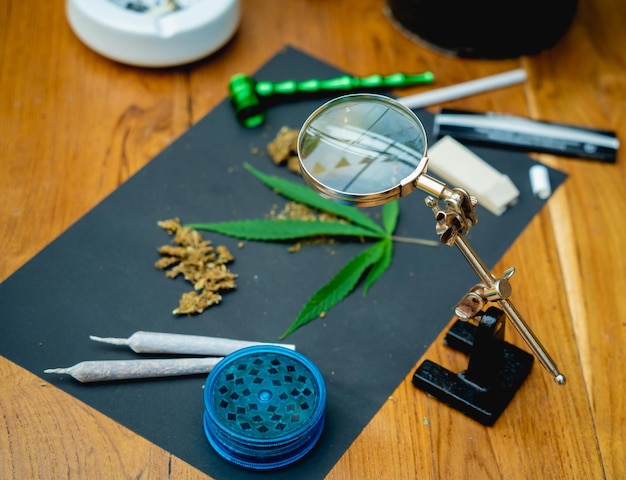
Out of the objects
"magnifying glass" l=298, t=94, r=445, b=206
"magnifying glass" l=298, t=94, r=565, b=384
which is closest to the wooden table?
"magnifying glass" l=298, t=94, r=565, b=384

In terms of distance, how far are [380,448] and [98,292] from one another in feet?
0.99

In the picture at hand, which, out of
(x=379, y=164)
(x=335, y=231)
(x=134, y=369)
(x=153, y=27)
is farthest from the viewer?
(x=153, y=27)

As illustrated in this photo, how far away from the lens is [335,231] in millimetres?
826

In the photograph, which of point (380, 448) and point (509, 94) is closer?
point (380, 448)

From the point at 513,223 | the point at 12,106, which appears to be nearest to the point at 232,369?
the point at 513,223

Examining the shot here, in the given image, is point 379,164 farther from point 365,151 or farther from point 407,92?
point 407,92

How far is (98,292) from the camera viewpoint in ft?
2.56

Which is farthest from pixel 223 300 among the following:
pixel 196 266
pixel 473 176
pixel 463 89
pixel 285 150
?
pixel 463 89

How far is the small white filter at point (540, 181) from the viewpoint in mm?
894

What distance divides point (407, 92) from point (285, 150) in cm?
20

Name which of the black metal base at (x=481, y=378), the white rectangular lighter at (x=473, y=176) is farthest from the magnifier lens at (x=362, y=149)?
the white rectangular lighter at (x=473, y=176)

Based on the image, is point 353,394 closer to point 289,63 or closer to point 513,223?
point 513,223

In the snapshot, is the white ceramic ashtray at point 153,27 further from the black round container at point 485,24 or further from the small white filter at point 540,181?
the small white filter at point 540,181

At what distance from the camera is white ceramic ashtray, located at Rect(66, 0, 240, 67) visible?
941mm
